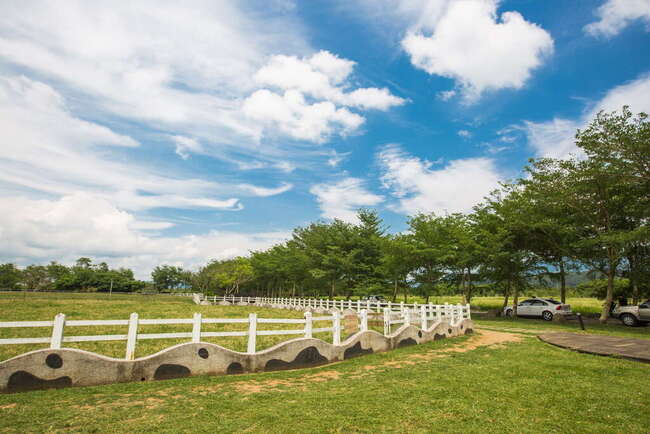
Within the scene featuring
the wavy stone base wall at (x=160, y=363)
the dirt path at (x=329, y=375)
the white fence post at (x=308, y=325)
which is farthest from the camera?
the white fence post at (x=308, y=325)

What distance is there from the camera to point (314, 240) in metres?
45.4

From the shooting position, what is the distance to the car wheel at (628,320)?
797 inches

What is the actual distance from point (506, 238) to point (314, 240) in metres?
23.5

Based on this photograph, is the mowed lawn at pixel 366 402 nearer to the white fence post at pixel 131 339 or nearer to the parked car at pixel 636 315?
the white fence post at pixel 131 339

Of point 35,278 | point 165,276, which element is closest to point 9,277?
point 35,278

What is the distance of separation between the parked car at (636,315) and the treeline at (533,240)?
112 centimetres

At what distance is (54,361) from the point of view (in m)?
6.35

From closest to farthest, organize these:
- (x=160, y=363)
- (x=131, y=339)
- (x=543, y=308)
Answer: (x=131, y=339), (x=160, y=363), (x=543, y=308)

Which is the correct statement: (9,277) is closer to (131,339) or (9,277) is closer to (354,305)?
(354,305)

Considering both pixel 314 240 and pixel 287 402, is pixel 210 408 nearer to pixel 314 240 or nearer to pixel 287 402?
pixel 287 402

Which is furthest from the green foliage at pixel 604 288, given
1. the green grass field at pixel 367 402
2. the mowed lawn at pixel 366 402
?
the mowed lawn at pixel 366 402

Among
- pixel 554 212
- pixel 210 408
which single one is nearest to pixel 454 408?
pixel 210 408

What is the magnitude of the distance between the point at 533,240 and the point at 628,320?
9.05 meters

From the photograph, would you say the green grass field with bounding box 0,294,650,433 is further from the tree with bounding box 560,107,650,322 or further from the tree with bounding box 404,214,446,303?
the tree with bounding box 404,214,446,303
